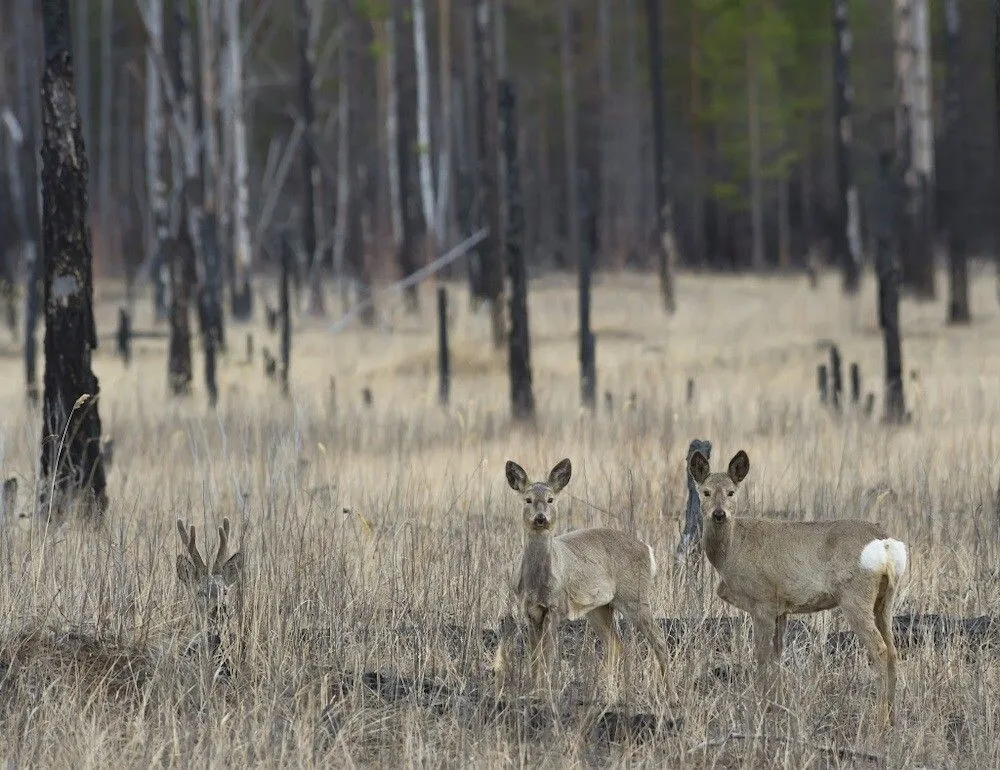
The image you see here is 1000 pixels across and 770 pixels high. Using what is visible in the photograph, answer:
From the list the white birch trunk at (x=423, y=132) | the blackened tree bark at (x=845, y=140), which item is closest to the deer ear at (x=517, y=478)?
the blackened tree bark at (x=845, y=140)

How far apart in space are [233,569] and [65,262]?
3.43 metres

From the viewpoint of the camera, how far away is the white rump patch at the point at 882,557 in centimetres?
598

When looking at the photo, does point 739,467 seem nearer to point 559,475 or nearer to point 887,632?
point 559,475

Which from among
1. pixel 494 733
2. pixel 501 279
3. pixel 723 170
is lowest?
pixel 494 733

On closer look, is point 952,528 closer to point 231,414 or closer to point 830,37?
point 231,414

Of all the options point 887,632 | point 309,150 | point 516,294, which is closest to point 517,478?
point 887,632

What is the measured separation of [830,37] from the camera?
46781 mm

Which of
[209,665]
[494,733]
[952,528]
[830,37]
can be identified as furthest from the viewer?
[830,37]

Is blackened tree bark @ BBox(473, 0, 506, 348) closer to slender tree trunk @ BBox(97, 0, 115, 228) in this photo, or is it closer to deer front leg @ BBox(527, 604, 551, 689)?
deer front leg @ BBox(527, 604, 551, 689)

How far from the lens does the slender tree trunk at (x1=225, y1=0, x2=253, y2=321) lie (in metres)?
29.4

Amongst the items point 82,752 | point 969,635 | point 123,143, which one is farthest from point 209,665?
point 123,143

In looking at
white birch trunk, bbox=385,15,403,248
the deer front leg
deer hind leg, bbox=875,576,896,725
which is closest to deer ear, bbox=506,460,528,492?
the deer front leg

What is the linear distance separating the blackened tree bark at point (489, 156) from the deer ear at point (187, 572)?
16.4 m

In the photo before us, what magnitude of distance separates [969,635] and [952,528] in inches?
71.6
